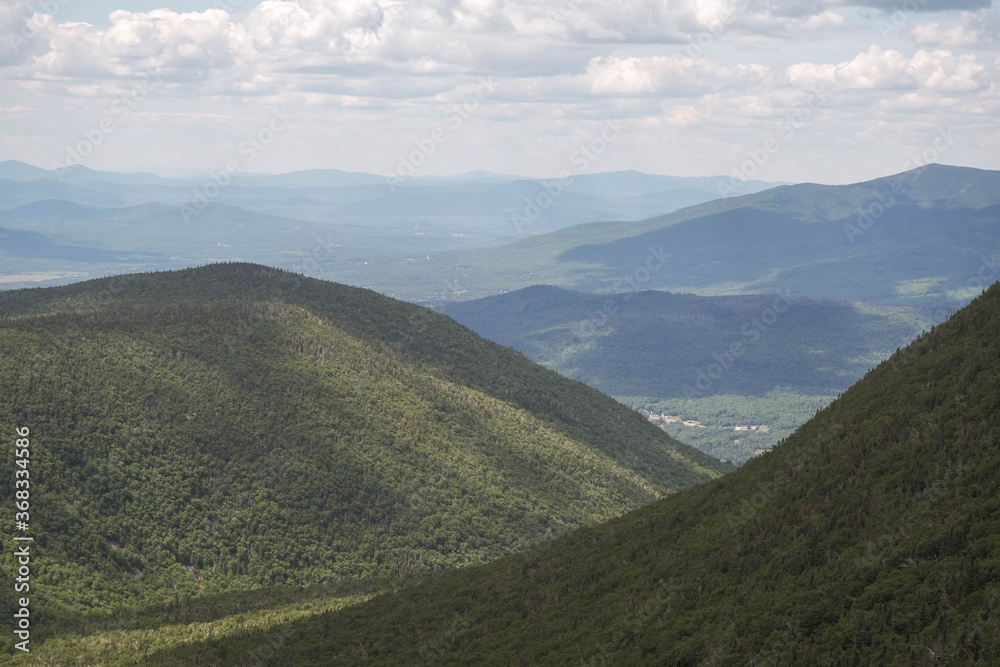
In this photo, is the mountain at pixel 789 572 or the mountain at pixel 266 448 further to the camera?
the mountain at pixel 266 448

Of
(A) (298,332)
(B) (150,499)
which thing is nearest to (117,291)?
(A) (298,332)

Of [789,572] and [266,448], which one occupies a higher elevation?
[789,572]

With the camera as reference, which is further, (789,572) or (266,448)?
(266,448)

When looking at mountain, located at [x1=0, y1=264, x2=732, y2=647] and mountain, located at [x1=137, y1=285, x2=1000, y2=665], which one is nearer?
mountain, located at [x1=137, y1=285, x2=1000, y2=665]

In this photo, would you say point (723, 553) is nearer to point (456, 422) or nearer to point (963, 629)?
point (963, 629)
